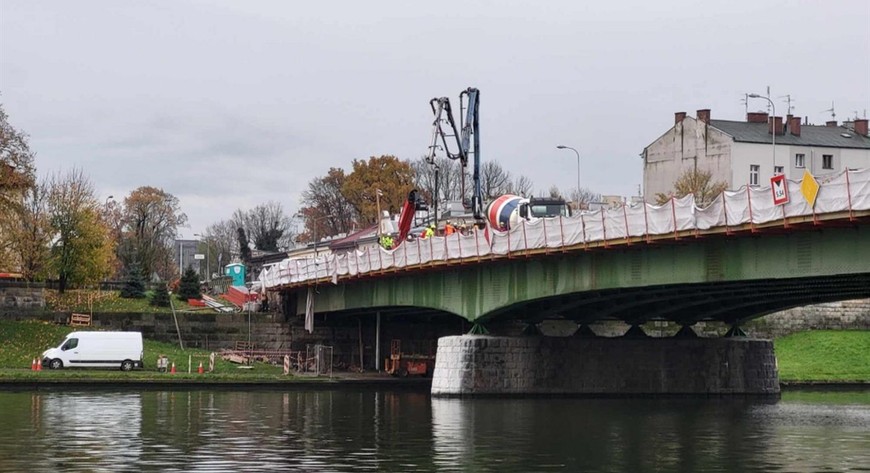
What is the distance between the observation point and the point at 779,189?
174 ft

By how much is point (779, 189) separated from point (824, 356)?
186 feet

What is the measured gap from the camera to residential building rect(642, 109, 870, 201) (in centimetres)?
13188

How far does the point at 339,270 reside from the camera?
89.0m

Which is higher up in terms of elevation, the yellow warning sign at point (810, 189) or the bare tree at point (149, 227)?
the bare tree at point (149, 227)

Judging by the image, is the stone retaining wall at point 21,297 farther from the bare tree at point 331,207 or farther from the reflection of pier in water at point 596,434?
the bare tree at point 331,207

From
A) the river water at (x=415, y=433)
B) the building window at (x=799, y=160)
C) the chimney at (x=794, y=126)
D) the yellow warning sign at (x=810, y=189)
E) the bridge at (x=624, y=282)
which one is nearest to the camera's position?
the river water at (x=415, y=433)

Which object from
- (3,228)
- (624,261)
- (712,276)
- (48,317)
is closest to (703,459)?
(712,276)

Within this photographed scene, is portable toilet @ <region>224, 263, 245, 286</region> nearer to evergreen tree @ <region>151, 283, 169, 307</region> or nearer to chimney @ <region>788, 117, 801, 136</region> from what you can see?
evergreen tree @ <region>151, 283, 169, 307</region>

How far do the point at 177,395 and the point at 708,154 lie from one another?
69215mm

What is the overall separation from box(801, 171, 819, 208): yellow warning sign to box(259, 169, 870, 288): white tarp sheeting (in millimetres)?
162

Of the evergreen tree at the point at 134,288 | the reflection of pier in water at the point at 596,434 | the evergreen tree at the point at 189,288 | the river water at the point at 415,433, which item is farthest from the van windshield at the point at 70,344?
the evergreen tree at the point at 189,288

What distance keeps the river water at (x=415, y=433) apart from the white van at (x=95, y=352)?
33.3 feet

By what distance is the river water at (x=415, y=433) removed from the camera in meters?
44.3

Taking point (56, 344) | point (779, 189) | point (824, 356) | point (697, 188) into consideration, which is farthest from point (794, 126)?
point (779, 189)
